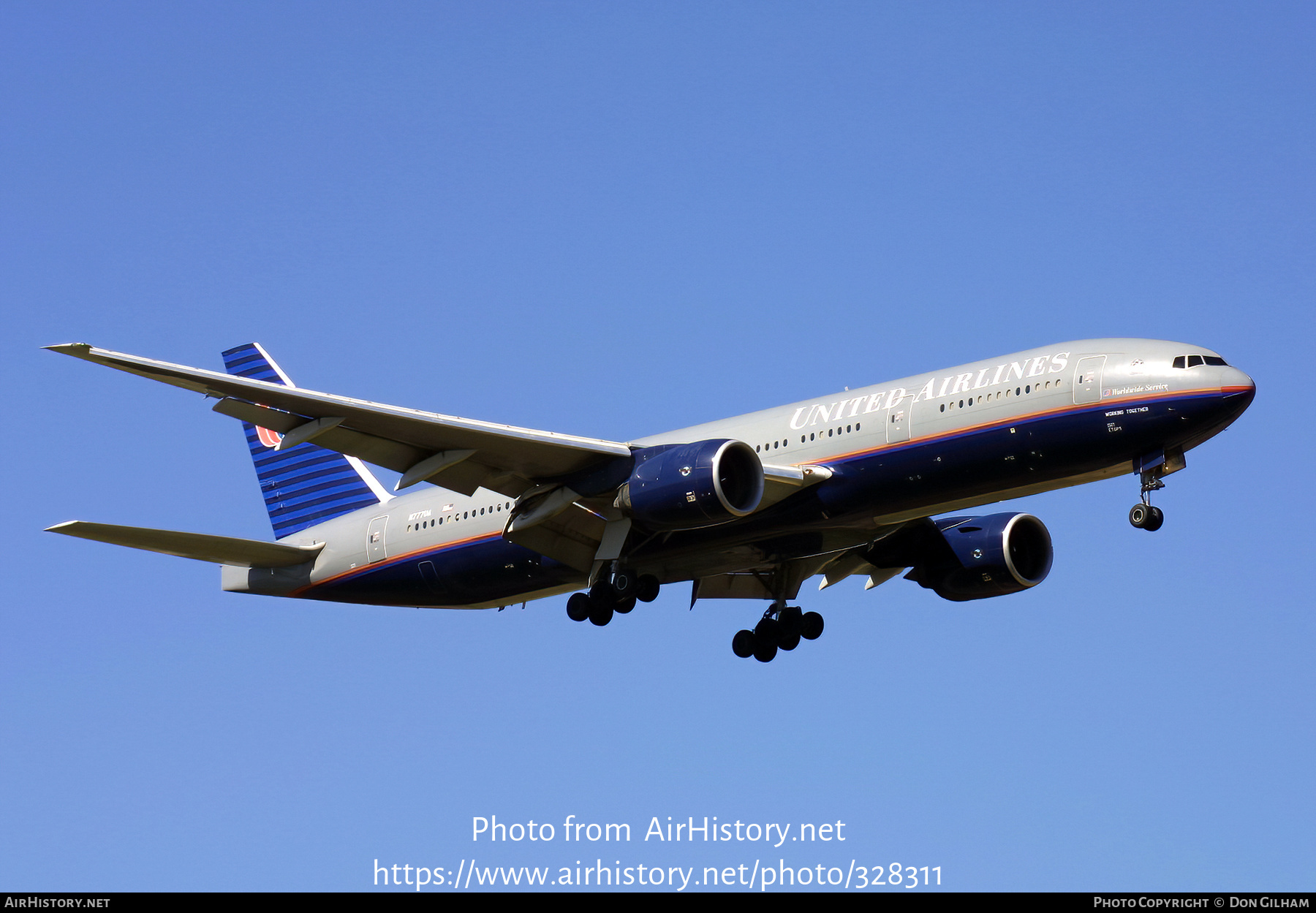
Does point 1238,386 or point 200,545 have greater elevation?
point 1238,386

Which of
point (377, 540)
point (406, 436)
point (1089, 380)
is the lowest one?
point (406, 436)

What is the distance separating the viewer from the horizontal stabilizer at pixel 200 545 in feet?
105

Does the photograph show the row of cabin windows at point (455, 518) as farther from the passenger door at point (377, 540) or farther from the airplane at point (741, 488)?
the passenger door at point (377, 540)

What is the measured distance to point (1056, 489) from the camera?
31.0 m

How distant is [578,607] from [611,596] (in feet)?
2.74

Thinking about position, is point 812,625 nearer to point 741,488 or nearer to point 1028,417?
point 741,488

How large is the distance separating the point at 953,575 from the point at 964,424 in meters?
7.04

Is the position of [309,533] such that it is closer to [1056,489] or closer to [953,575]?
[953,575]

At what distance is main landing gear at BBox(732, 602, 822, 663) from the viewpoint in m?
36.9

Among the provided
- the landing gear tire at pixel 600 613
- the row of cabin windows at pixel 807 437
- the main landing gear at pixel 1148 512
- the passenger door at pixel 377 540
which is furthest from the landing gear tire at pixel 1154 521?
the passenger door at pixel 377 540

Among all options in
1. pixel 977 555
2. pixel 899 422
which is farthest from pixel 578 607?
pixel 977 555

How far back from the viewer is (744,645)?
3722 cm

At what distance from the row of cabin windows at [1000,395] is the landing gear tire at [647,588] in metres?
7.23

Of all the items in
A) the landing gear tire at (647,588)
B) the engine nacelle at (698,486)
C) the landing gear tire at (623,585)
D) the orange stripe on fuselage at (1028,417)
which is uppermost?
the orange stripe on fuselage at (1028,417)
